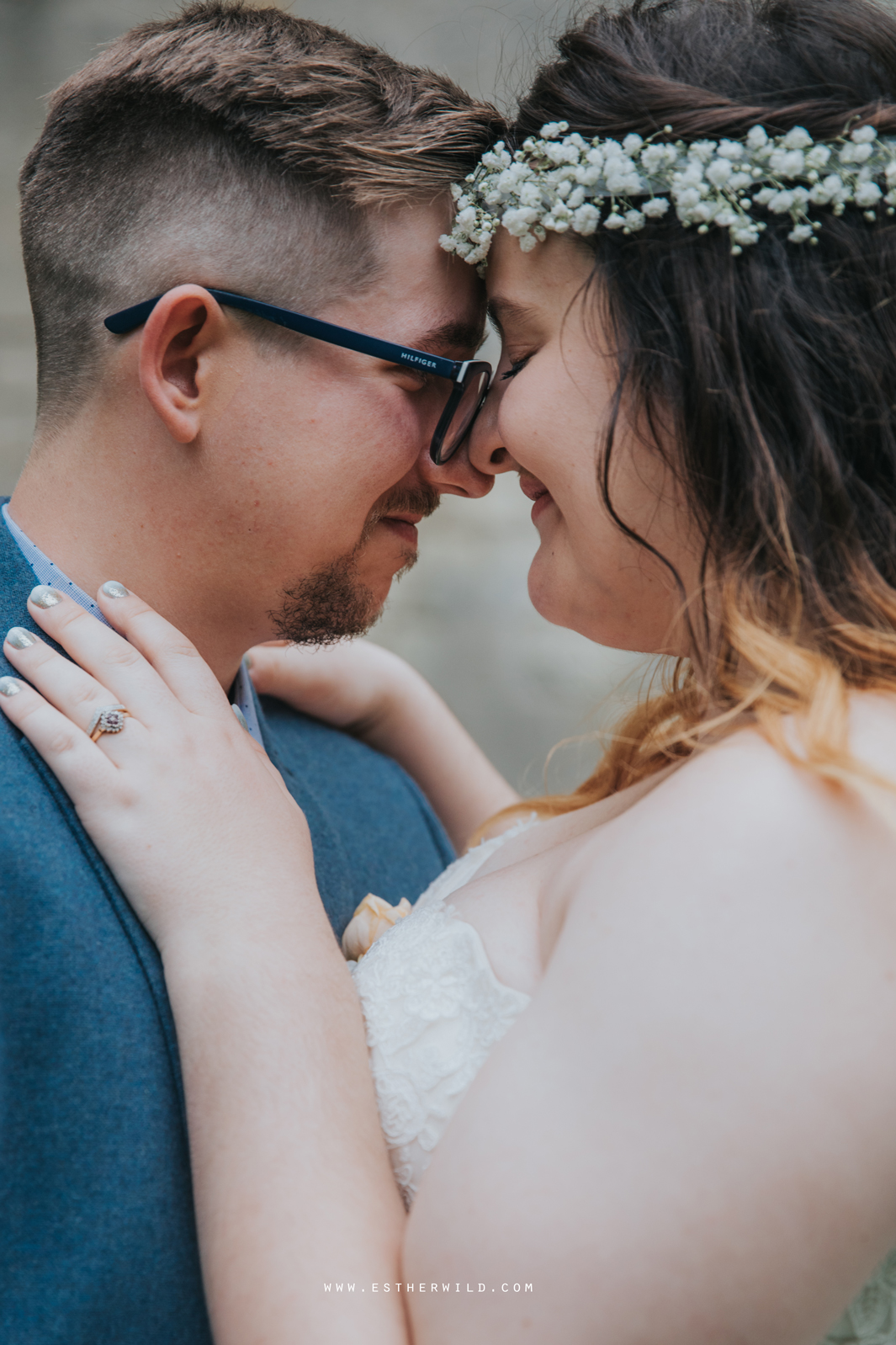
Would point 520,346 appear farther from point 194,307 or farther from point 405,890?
point 405,890

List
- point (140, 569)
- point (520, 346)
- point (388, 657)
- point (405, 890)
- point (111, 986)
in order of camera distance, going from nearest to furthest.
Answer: point (111, 986), point (520, 346), point (140, 569), point (405, 890), point (388, 657)

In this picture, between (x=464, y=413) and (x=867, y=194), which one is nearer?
(x=867, y=194)

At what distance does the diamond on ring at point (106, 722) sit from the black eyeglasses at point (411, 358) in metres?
0.75

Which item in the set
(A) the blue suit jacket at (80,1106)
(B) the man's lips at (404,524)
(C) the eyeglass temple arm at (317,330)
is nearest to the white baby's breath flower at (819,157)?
(C) the eyeglass temple arm at (317,330)

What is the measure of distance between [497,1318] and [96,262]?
5.98 ft

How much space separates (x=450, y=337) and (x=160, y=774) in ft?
3.43

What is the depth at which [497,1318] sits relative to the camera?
1046 millimetres

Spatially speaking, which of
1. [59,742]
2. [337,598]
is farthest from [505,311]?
[59,742]

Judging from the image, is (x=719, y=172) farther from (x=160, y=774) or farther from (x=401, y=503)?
(x=160, y=774)

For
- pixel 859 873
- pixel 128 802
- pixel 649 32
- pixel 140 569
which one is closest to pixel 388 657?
pixel 140 569

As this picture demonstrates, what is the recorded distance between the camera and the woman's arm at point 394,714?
2.54 m

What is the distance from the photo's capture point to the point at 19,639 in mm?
1591

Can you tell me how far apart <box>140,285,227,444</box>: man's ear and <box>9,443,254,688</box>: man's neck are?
0.14 metres

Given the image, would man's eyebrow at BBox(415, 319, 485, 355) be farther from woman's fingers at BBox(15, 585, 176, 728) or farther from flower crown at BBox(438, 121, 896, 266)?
woman's fingers at BBox(15, 585, 176, 728)
